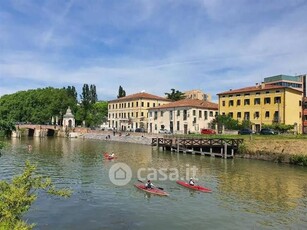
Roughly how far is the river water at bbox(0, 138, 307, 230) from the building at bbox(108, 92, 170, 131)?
79.7 meters

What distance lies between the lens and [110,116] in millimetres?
143875

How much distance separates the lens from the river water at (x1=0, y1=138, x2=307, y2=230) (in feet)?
77.8

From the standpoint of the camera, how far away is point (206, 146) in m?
64.2

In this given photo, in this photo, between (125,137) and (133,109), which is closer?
(125,137)

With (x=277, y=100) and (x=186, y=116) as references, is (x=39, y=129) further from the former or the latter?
(x=277, y=100)

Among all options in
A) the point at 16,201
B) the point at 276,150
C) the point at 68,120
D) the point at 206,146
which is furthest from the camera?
the point at 68,120

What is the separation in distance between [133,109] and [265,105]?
54728 mm

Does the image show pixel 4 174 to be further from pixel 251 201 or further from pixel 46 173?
pixel 251 201

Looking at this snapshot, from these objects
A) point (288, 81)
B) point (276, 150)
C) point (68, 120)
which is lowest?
point (276, 150)

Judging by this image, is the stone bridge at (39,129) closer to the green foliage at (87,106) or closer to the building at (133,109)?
the green foliage at (87,106)

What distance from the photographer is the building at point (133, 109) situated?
4983 inches

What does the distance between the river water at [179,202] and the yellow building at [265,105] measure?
3876 cm

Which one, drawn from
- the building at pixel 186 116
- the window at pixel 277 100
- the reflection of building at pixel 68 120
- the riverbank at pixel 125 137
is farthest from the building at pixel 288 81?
the reflection of building at pixel 68 120

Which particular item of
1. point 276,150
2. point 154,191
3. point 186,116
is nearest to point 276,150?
point 276,150
